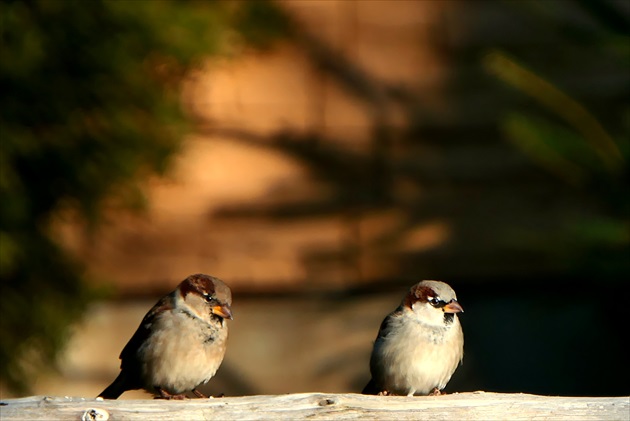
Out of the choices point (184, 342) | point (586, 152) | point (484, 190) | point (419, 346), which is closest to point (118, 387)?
point (184, 342)

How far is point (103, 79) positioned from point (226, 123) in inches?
34.7

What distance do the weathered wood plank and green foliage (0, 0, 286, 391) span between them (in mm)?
1796

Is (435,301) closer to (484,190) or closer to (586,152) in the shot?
(586,152)

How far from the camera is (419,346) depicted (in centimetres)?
277

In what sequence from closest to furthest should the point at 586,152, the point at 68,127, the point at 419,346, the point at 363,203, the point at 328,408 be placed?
1. the point at 328,408
2. the point at 419,346
3. the point at 68,127
4. the point at 586,152
5. the point at 363,203

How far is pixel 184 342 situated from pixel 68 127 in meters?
1.46

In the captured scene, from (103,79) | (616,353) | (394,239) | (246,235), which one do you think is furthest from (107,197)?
(616,353)

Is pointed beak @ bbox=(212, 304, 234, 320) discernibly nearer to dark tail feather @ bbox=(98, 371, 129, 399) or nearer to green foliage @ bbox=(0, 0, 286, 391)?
dark tail feather @ bbox=(98, 371, 129, 399)

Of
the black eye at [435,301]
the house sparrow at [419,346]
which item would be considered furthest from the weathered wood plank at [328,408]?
the black eye at [435,301]

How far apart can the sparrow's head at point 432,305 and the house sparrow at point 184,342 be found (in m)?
0.45

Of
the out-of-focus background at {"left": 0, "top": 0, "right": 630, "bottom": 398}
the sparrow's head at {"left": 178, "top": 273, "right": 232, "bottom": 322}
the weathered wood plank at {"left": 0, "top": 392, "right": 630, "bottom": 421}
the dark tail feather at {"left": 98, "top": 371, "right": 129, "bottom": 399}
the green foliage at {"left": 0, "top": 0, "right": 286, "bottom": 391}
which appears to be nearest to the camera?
the weathered wood plank at {"left": 0, "top": 392, "right": 630, "bottom": 421}

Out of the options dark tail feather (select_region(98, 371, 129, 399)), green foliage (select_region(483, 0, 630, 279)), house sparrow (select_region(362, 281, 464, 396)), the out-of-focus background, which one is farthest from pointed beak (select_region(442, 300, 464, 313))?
the out-of-focus background

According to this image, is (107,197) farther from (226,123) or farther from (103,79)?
(226,123)

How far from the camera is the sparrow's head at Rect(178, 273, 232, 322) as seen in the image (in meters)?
2.85
